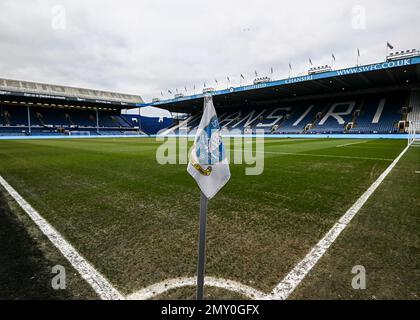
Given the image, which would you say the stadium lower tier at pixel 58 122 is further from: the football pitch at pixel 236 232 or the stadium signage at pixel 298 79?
the football pitch at pixel 236 232

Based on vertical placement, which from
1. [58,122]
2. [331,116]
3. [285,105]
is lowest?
[331,116]

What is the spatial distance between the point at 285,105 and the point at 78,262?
1937 inches

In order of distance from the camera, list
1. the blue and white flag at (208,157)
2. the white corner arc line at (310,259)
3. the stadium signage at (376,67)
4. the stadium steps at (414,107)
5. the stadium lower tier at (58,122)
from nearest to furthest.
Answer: the blue and white flag at (208,157) → the white corner arc line at (310,259) → the stadium signage at (376,67) → the stadium steps at (414,107) → the stadium lower tier at (58,122)

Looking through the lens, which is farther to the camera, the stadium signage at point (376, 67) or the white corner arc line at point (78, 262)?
the stadium signage at point (376, 67)

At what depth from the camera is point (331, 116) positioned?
38.1 metres

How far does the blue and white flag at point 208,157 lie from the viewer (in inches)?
75.8

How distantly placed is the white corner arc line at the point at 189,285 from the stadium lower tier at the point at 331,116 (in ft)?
122

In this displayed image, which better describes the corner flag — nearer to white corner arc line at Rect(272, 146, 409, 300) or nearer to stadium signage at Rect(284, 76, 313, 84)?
white corner arc line at Rect(272, 146, 409, 300)

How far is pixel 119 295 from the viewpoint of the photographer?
1.95 meters

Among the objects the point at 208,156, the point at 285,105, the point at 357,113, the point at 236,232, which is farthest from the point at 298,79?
the point at 208,156

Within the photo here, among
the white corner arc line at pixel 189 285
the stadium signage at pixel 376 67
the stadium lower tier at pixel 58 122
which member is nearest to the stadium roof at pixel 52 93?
the stadium lower tier at pixel 58 122

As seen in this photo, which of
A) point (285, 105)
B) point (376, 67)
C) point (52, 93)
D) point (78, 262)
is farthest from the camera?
point (52, 93)

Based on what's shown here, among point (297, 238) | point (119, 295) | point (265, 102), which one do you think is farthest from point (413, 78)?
point (119, 295)

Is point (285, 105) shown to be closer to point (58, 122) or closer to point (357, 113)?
point (357, 113)
